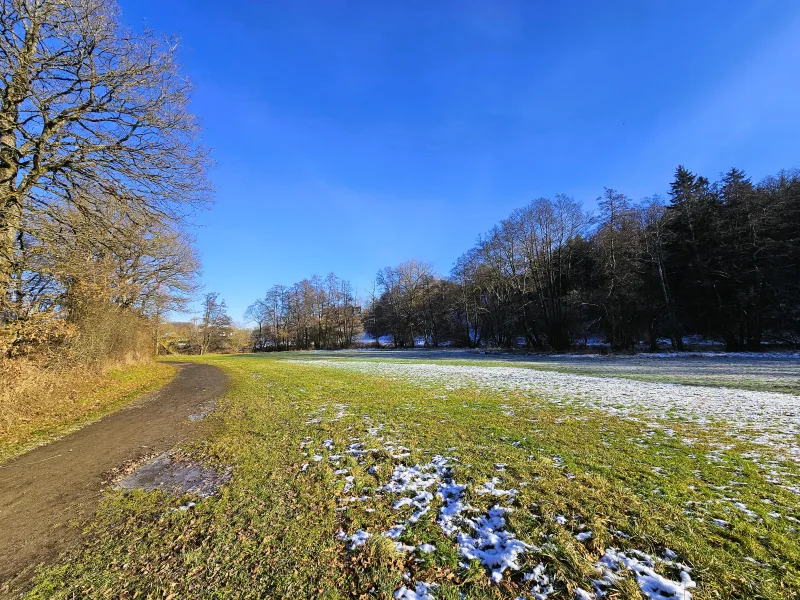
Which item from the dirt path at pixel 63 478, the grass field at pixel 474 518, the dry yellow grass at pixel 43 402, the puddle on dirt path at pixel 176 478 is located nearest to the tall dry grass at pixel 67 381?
the dry yellow grass at pixel 43 402

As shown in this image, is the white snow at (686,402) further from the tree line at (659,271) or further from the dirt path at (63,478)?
the tree line at (659,271)

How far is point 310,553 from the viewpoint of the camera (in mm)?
3203

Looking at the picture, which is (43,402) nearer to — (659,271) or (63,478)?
(63,478)

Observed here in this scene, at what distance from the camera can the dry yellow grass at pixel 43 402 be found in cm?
729

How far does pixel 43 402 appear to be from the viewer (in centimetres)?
895

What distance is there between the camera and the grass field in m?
2.75

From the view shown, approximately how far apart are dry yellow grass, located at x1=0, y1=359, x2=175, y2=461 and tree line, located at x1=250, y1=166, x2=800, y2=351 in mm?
34730

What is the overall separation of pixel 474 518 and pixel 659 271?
1490 inches

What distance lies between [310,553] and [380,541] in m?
0.70

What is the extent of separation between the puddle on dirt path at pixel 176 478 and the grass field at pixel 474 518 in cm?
24

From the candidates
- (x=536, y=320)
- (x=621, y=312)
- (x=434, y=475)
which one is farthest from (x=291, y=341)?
(x=434, y=475)

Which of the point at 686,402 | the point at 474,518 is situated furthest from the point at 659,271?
the point at 474,518

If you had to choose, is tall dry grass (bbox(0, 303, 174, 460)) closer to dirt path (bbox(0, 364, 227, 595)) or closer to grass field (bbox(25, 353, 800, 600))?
dirt path (bbox(0, 364, 227, 595))

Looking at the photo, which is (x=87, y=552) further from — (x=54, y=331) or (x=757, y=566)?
(x=54, y=331)
